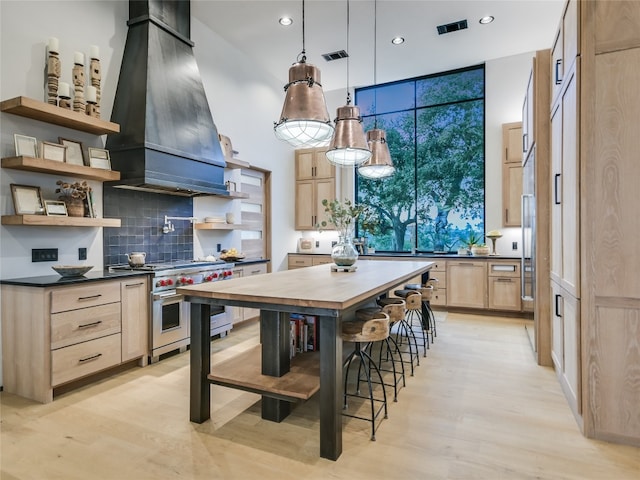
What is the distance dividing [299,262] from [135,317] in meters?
3.67

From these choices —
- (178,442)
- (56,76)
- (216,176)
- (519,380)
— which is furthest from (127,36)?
(519,380)

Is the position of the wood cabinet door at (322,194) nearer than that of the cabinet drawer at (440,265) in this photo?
No

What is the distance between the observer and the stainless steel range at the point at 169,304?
11.3 feet

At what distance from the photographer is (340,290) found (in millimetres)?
2295

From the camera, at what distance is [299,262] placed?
673 centimetres

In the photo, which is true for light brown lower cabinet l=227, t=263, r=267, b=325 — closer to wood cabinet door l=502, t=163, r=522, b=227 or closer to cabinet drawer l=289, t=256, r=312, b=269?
cabinet drawer l=289, t=256, r=312, b=269

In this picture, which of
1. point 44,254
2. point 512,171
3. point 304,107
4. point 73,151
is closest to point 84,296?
point 44,254

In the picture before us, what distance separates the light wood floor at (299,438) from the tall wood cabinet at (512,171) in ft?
10.1

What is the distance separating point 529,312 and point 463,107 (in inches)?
144

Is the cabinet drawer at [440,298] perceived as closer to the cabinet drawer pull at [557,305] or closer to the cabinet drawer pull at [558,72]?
the cabinet drawer pull at [557,305]

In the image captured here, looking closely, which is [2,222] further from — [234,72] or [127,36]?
[234,72]

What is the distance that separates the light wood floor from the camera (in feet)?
6.15

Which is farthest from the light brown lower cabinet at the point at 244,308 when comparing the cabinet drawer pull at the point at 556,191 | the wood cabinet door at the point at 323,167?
the cabinet drawer pull at the point at 556,191

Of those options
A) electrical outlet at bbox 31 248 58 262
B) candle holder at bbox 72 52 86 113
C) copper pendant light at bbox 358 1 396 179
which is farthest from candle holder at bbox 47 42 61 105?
copper pendant light at bbox 358 1 396 179
